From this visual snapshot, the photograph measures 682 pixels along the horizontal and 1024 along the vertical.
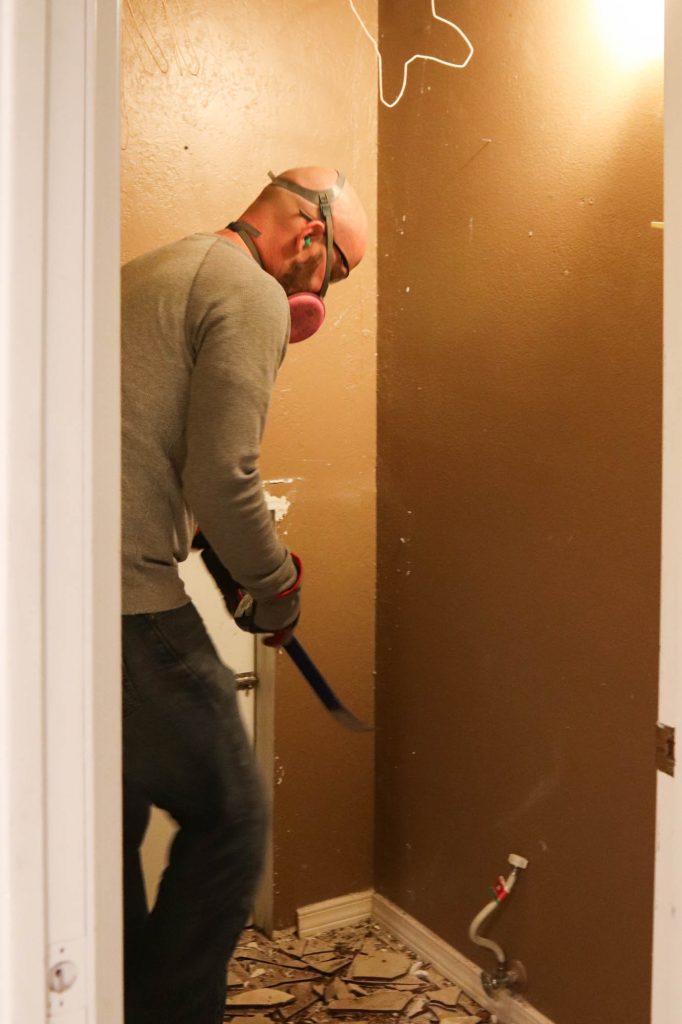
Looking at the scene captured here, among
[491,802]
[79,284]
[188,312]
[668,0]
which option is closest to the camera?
[79,284]

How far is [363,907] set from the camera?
247 cm

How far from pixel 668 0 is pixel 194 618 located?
1017 mm

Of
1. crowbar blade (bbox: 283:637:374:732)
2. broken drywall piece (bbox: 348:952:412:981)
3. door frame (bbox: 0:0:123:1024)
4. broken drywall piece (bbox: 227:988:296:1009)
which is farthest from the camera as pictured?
broken drywall piece (bbox: 348:952:412:981)

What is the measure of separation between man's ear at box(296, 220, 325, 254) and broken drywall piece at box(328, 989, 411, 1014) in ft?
5.27

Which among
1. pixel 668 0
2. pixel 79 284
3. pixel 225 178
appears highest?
pixel 225 178

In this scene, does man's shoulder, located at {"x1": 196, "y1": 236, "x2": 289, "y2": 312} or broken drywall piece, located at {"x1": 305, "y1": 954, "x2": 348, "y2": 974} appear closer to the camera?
man's shoulder, located at {"x1": 196, "y1": 236, "x2": 289, "y2": 312}

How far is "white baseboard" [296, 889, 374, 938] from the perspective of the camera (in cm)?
239

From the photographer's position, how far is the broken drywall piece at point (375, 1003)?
206cm

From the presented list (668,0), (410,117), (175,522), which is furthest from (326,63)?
(668,0)

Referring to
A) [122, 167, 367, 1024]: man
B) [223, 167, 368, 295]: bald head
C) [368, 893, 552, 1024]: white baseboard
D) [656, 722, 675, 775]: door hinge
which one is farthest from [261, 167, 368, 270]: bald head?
[368, 893, 552, 1024]: white baseboard

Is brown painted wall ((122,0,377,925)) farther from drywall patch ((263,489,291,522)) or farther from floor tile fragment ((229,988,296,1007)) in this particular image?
floor tile fragment ((229,988,296,1007))

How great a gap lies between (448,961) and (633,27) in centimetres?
199

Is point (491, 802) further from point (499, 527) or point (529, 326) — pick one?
point (529, 326)

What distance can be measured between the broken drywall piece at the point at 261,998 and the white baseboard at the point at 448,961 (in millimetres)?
356
